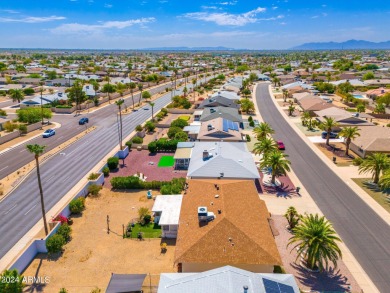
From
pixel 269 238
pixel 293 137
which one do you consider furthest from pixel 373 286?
pixel 293 137

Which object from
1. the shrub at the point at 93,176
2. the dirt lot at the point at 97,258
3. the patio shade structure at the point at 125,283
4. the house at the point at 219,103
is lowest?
Answer: the dirt lot at the point at 97,258

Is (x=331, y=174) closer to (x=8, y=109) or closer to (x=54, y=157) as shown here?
(x=54, y=157)

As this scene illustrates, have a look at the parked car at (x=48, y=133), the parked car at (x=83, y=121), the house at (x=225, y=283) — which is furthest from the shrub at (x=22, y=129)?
the house at (x=225, y=283)

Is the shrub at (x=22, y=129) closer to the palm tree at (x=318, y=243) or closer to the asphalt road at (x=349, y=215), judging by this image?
the asphalt road at (x=349, y=215)

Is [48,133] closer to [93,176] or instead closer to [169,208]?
[93,176]

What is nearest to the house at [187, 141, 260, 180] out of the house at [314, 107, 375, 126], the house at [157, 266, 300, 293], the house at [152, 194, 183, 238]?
the house at [152, 194, 183, 238]

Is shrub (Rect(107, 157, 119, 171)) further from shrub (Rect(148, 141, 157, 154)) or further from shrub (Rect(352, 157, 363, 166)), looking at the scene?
shrub (Rect(352, 157, 363, 166))

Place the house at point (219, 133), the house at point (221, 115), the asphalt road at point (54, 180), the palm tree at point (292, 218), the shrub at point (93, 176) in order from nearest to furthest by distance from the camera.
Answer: the palm tree at point (292, 218) < the asphalt road at point (54, 180) < the shrub at point (93, 176) < the house at point (219, 133) < the house at point (221, 115)
